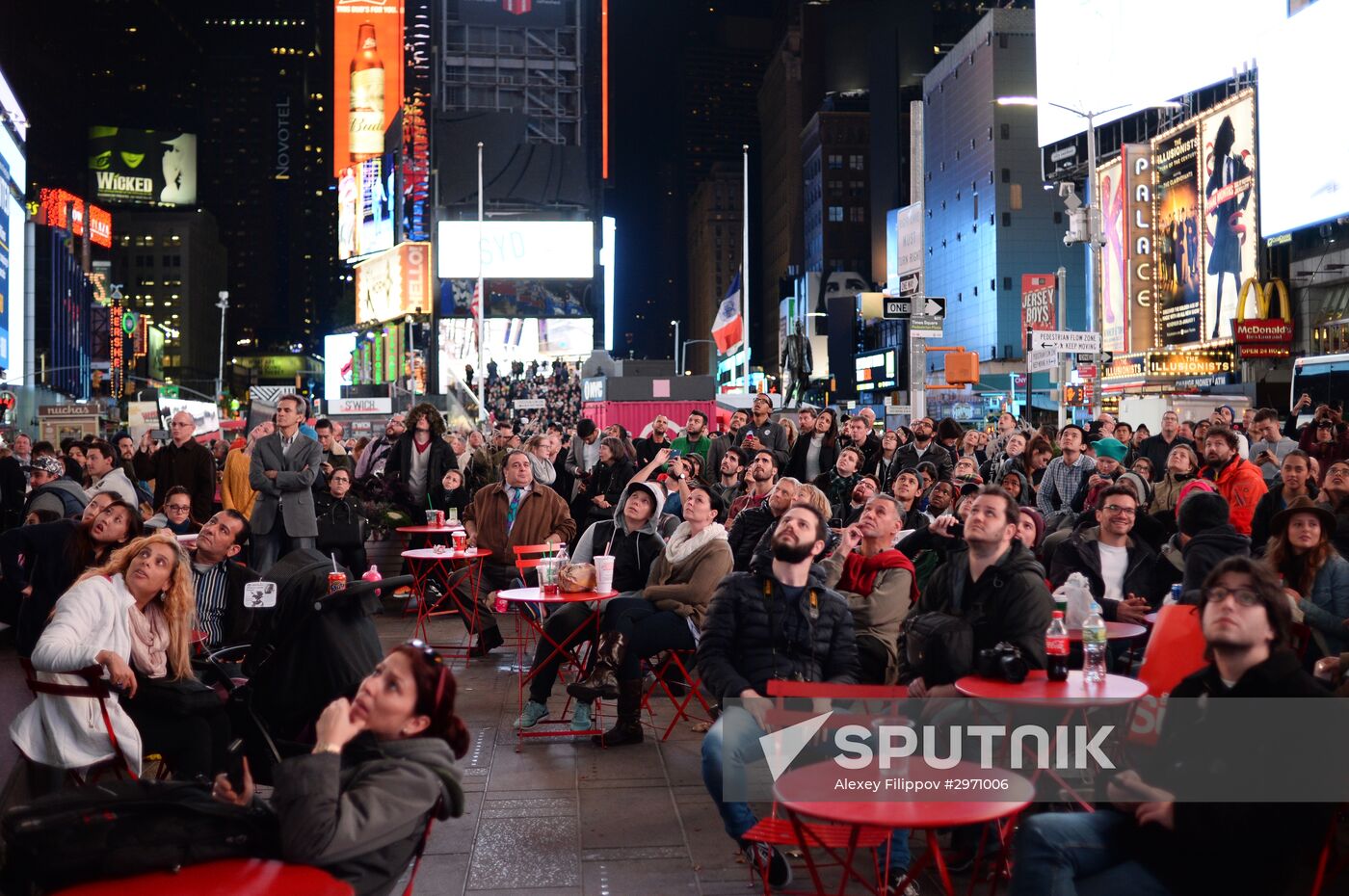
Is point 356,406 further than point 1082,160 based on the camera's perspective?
No

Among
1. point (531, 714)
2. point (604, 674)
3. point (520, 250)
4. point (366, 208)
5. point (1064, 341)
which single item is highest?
point (366, 208)

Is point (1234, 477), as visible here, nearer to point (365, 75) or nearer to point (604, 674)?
point (604, 674)

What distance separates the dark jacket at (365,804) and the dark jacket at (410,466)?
31.7ft

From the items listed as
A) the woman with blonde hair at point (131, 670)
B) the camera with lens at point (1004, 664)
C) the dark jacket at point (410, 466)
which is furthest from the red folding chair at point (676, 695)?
the dark jacket at point (410, 466)

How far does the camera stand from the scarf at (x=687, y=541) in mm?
7484

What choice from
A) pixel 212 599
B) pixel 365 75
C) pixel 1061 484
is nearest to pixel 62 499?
pixel 212 599

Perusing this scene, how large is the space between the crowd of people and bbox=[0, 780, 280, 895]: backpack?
200mm

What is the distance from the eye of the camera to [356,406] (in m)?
37.7

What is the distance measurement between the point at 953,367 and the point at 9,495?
37717 millimetres

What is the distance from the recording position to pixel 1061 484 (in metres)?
11.1

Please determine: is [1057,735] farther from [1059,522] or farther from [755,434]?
[755,434]

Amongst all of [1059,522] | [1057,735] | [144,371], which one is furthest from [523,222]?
[144,371]

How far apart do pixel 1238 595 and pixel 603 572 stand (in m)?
4.57

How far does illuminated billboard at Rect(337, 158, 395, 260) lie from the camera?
228ft
